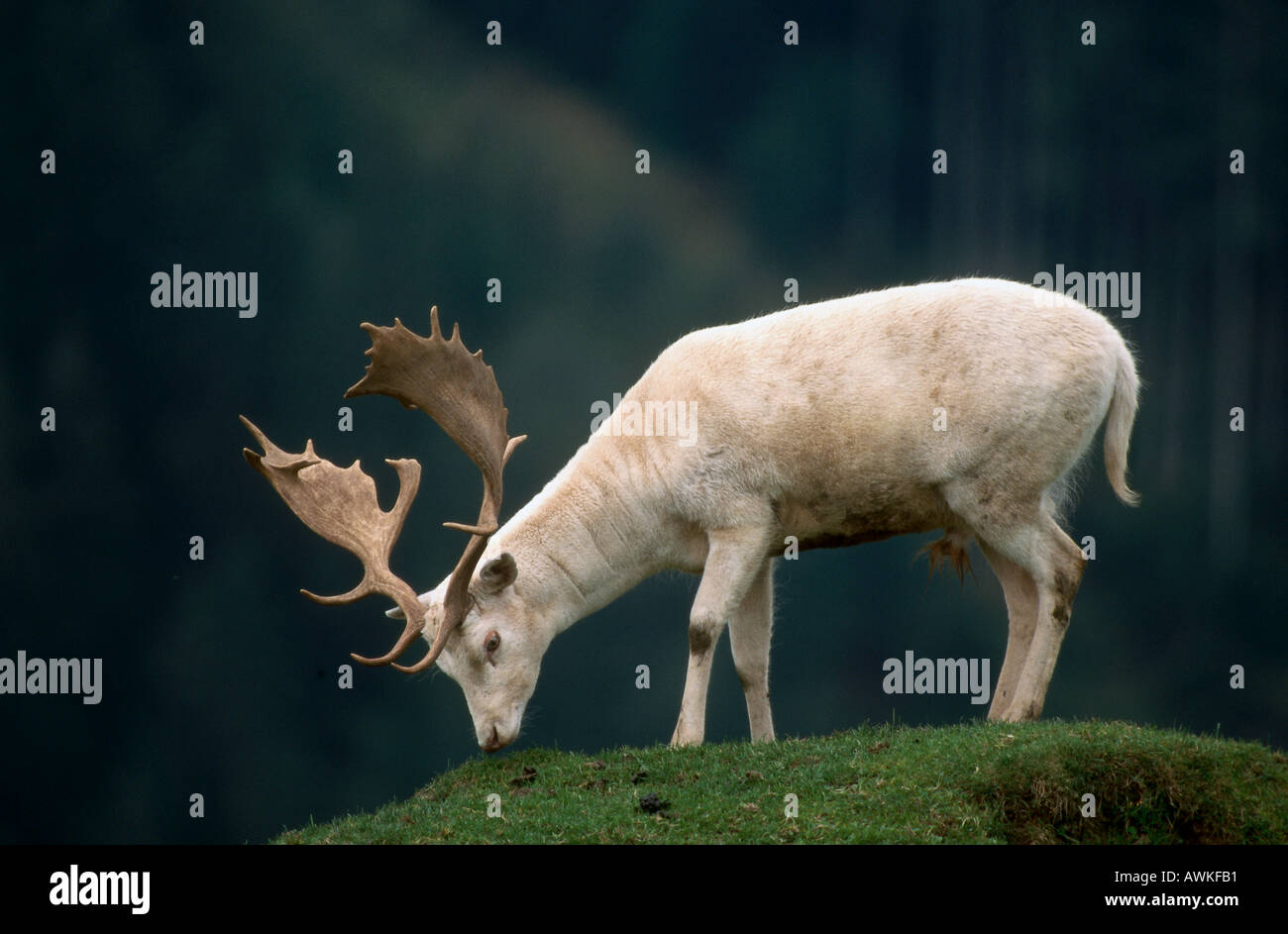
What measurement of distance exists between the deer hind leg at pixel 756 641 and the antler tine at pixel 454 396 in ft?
6.80

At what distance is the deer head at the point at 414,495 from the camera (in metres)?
9.48

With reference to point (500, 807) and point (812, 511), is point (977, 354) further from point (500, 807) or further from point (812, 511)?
point (500, 807)

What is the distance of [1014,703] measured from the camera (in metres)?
9.79

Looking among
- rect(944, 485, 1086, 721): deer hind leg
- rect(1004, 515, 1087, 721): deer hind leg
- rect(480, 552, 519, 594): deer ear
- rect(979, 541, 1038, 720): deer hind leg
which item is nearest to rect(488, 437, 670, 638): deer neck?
rect(480, 552, 519, 594): deer ear

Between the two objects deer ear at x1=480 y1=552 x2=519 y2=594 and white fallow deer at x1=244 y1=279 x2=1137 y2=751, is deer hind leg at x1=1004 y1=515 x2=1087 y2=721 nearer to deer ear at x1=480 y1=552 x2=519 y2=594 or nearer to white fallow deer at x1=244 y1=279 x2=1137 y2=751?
white fallow deer at x1=244 y1=279 x2=1137 y2=751

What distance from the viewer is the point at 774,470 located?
32.7 feet

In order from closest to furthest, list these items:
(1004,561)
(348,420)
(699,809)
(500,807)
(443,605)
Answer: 1. (699,809)
2. (500,807)
3. (443,605)
4. (1004,561)
5. (348,420)

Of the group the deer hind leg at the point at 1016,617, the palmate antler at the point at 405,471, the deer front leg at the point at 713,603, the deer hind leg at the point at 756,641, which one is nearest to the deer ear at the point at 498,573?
the palmate antler at the point at 405,471

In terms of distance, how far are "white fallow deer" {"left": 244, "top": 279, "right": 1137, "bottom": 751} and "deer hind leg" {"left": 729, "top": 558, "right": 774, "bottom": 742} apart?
1.78ft

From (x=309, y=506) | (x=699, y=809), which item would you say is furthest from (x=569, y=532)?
(x=699, y=809)

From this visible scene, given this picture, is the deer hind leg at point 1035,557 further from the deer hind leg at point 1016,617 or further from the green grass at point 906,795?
the green grass at point 906,795

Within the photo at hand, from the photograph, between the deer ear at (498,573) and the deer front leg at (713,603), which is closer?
the deer ear at (498,573)

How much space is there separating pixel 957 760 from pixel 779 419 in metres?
2.63

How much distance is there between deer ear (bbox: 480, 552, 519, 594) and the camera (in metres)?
9.74
